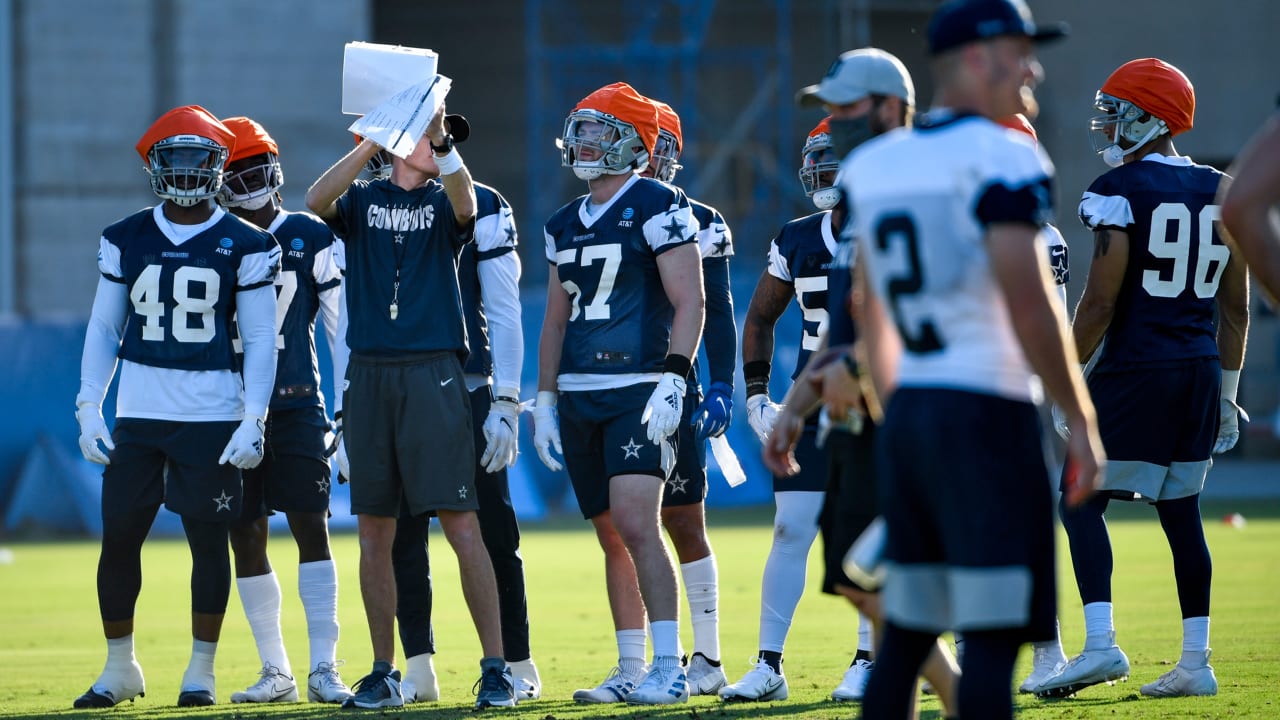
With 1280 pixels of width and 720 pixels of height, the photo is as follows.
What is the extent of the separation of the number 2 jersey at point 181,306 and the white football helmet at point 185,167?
13 centimetres

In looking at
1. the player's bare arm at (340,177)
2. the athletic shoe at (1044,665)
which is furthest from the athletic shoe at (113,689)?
the athletic shoe at (1044,665)

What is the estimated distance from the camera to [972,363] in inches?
143

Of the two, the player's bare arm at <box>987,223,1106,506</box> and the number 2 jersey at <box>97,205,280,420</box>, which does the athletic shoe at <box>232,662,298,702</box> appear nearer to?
the number 2 jersey at <box>97,205,280,420</box>

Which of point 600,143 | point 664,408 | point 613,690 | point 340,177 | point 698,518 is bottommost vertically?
point 613,690

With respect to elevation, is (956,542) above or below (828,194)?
below

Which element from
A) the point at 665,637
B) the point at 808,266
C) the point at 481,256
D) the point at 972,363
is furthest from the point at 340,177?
the point at 972,363

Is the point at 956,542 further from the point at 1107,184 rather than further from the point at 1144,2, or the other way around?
the point at 1144,2

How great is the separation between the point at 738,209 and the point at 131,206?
982 cm

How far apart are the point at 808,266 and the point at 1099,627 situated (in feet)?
5.77

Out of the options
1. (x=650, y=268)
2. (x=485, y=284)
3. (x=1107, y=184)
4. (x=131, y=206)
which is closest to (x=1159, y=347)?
(x=1107, y=184)

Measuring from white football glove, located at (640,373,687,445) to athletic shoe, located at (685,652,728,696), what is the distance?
0.95m

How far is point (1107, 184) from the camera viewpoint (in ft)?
21.1

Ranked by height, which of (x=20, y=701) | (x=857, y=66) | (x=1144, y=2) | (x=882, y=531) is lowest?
(x=20, y=701)

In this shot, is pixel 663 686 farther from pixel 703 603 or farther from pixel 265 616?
pixel 265 616
